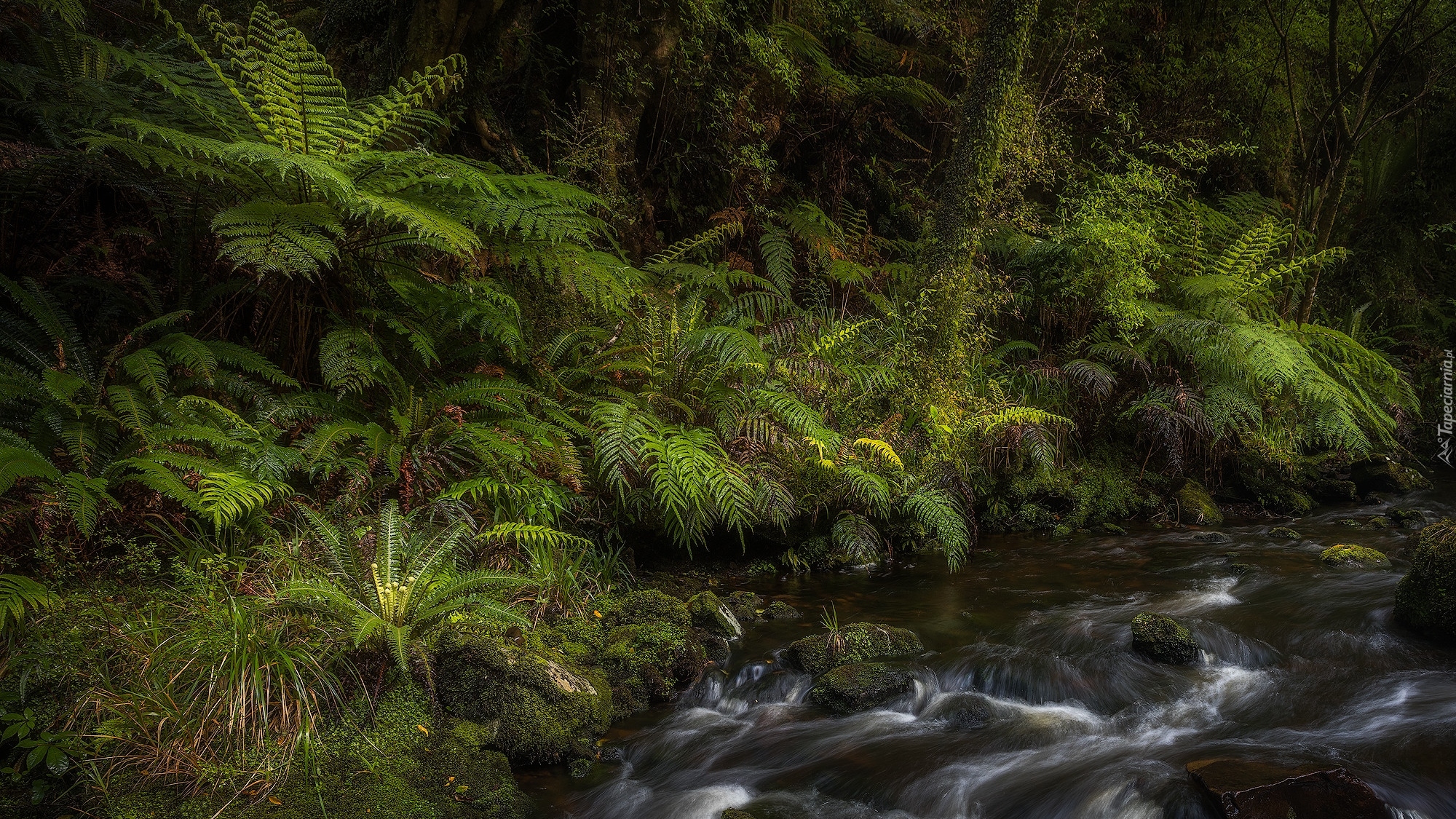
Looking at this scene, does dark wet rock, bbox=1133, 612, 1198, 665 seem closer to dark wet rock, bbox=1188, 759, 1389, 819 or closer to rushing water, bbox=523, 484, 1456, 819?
rushing water, bbox=523, 484, 1456, 819

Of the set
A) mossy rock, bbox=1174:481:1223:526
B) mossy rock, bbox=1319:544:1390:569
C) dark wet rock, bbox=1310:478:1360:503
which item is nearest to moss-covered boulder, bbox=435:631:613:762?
mossy rock, bbox=1319:544:1390:569

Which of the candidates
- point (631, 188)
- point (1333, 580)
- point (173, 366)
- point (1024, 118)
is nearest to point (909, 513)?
point (1333, 580)

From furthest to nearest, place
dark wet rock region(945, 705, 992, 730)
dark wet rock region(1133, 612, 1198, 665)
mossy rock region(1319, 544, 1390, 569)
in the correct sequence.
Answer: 1. mossy rock region(1319, 544, 1390, 569)
2. dark wet rock region(1133, 612, 1198, 665)
3. dark wet rock region(945, 705, 992, 730)

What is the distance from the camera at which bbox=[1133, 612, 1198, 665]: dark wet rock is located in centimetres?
413

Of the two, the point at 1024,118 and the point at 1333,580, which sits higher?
the point at 1024,118

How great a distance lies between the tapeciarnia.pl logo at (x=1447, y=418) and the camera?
336 inches

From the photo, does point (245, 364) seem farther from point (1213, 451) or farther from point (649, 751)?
point (1213, 451)

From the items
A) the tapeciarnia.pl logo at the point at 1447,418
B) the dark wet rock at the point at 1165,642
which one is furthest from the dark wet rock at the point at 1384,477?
the dark wet rock at the point at 1165,642

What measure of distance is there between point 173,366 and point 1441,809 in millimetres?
5692

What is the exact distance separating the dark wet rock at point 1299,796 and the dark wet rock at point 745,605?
2.47 metres

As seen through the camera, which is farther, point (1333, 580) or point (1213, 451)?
point (1213, 451)

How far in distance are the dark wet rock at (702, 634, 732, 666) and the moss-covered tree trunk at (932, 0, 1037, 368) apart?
288cm

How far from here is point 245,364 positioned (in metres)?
3.92

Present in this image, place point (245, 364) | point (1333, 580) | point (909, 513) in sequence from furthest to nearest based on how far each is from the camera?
1. point (909, 513)
2. point (1333, 580)
3. point (245, 364)
